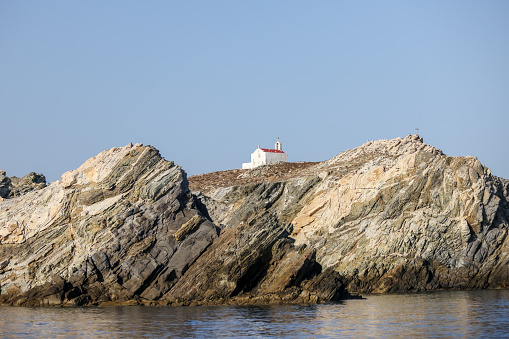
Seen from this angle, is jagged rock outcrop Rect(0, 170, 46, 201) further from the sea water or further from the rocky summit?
the sea water

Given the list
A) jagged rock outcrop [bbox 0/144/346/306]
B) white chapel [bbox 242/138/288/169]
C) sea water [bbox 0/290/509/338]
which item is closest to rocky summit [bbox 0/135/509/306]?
jagged rock outcrop [bbox 0/144/346/306]

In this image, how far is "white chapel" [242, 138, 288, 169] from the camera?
442 feet

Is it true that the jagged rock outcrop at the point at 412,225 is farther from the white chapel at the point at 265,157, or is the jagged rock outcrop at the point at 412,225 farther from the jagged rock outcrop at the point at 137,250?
the white chapel at the point at 265,157

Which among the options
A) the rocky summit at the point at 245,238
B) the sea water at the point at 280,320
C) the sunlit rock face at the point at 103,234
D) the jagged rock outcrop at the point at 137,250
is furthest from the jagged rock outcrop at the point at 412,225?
the sunlit rock face at the point at 103,234

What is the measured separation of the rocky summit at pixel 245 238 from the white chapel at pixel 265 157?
5252cm

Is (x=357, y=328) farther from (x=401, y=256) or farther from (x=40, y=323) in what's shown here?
(x=401, y=256)

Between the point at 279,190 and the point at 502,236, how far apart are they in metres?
26.8

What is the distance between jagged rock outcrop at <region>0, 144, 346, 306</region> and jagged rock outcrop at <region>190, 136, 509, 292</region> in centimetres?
1159

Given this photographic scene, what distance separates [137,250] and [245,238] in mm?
8923

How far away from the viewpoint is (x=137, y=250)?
5812cm

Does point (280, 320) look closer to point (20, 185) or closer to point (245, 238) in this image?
point (245, 238)

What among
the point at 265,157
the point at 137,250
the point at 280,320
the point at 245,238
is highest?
the point at 265,157

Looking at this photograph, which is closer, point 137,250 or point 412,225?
point 137,250

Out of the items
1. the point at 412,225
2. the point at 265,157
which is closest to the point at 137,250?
the point at 412,225
